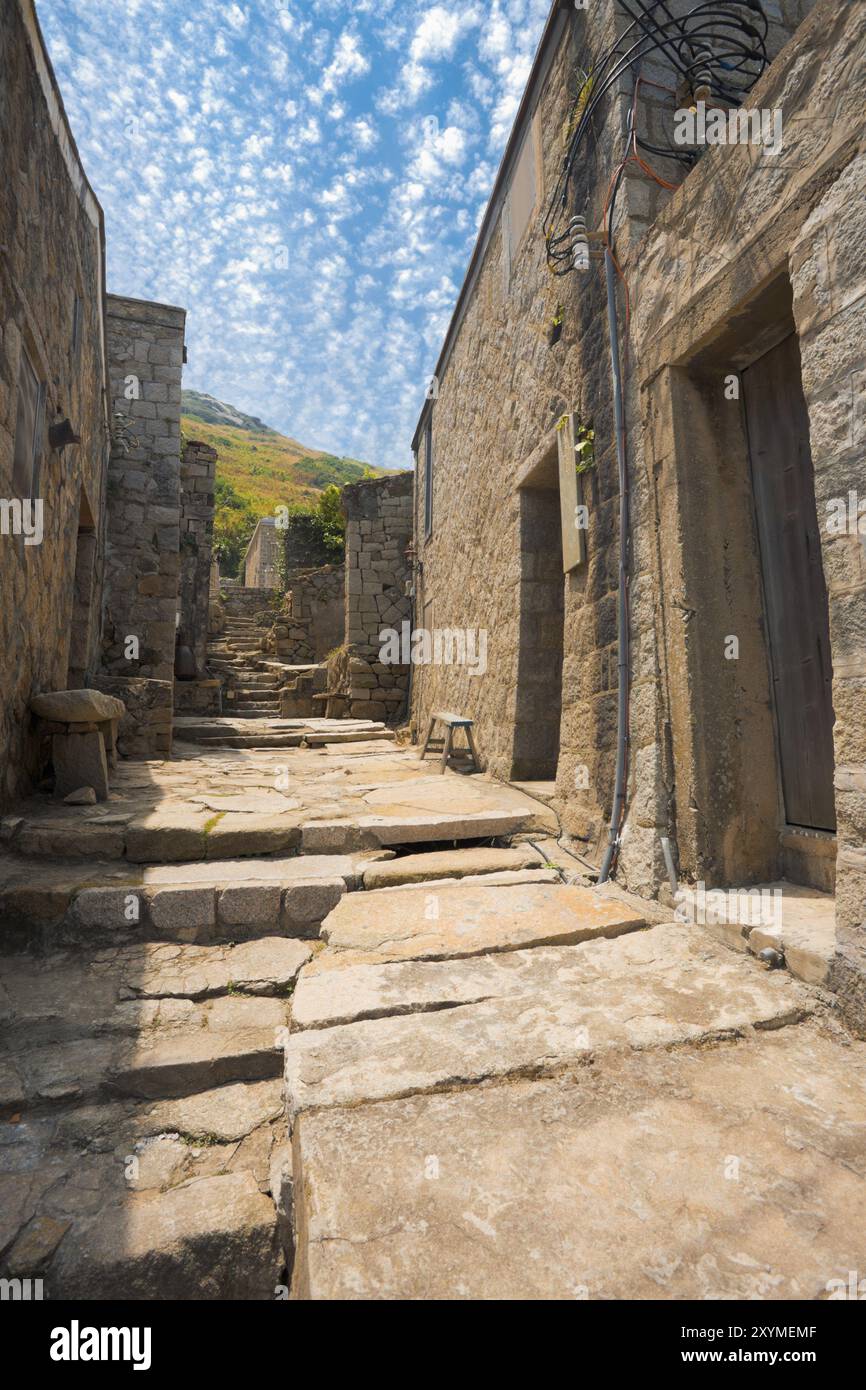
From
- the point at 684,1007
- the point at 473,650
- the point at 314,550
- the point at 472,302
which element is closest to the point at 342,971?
the point at 684,1007

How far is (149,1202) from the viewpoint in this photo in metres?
1.54

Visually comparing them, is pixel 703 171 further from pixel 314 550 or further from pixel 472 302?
pixel 314 550

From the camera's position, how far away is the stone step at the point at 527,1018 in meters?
1.64

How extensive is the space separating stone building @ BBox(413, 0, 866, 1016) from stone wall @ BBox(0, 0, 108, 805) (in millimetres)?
2843

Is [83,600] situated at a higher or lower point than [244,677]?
higher

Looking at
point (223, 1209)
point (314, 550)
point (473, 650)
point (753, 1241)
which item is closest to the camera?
point (753, 1241)

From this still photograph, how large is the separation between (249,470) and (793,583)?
56.9 m

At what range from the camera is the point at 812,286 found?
6.76 ft

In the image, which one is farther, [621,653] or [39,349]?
[39,349]

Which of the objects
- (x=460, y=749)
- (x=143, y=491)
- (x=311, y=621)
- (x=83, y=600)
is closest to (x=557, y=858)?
(x=460, y=749)

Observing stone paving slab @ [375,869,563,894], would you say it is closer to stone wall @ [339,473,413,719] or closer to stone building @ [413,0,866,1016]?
stone building @ [413,0,866,1016]

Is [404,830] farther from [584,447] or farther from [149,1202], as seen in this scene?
[584,447]

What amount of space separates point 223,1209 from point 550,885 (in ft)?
6.13

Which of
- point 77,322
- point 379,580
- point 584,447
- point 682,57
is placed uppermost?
point 682,57
